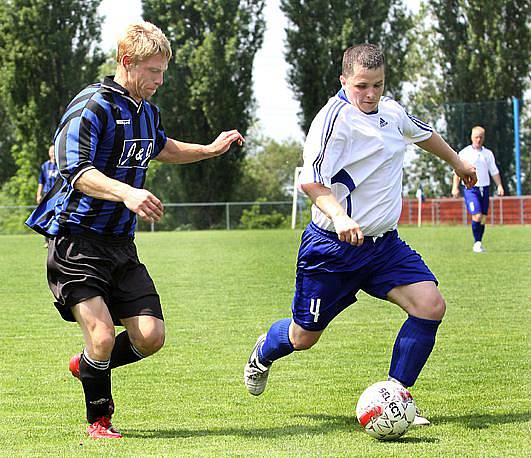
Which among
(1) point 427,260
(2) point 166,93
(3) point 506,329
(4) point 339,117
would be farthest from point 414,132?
(2) point 166,93

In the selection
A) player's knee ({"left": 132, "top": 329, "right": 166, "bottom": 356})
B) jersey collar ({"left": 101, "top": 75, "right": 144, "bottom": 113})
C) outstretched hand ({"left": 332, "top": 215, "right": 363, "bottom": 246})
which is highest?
jersey collar ({"left": 101, "top": 75, "right": 144, "bottom": 113})

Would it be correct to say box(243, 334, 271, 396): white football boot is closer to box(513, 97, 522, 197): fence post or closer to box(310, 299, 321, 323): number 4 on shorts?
box(310, 299, 321, 323): number 4 on shorts

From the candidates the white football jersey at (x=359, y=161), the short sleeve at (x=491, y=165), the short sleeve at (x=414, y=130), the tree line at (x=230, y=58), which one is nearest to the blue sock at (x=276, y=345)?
the white football jersey at (x=359, y=161)

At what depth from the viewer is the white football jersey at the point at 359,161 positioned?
5.16 metres

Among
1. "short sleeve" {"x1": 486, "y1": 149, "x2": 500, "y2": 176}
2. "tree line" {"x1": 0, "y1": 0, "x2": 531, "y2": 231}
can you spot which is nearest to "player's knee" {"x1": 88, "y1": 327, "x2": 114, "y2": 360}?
"short sleeve" {"x1": 486, "y1": 149, "x2": 500, "y2": 176}

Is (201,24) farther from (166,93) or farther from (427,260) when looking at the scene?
(427,260)

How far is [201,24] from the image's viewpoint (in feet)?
138

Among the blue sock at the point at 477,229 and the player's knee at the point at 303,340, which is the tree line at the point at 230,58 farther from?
the player's knee at the point at 303,340

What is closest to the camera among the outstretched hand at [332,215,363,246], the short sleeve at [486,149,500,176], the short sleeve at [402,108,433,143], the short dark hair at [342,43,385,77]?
the outstretched hand at [332,215,363,246]

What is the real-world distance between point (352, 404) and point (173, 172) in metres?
37.7

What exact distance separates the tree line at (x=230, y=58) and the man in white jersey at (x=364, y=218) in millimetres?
34768

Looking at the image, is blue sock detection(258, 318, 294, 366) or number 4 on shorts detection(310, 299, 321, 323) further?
blue sock detection(258, 318, 294, 366)

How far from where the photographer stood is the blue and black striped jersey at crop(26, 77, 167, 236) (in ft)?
16.0

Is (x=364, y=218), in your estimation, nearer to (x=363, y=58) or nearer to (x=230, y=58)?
(x=363, y=58)
